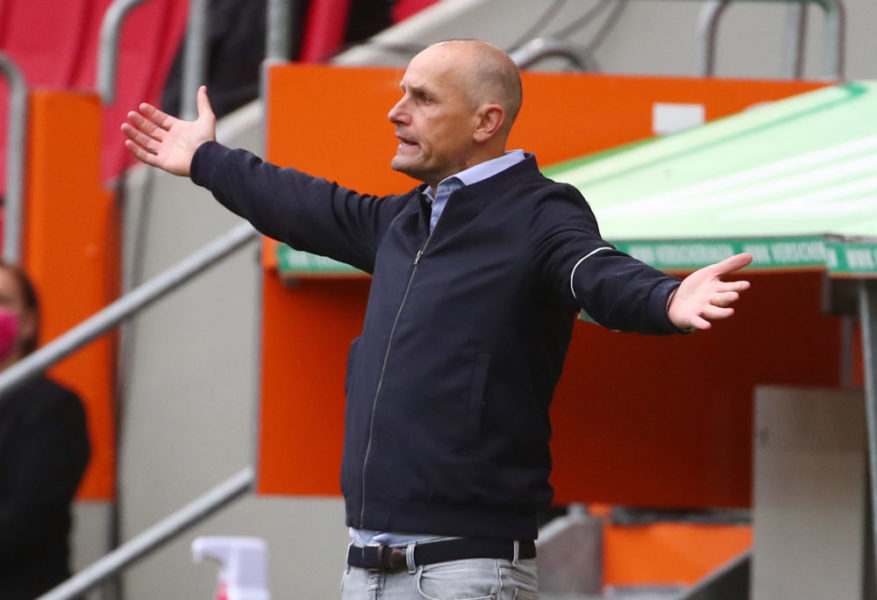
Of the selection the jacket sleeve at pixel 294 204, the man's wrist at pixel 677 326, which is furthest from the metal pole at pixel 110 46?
the man's wrist at pixel 677 326

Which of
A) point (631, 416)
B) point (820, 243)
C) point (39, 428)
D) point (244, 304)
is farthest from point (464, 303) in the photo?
point (244, 304)

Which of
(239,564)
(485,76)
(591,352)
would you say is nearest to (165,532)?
(239,564)

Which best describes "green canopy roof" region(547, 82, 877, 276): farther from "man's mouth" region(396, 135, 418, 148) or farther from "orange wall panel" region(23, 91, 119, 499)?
"orange wall panel" region(23, 91, 119, 499)

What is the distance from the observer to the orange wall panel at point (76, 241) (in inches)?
243

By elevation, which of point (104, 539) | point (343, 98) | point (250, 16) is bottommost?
point (104, 539)

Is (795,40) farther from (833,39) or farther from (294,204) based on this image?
(294,204)

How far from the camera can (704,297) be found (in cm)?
257

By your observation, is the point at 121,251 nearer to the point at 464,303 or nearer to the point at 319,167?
the point at 319,167

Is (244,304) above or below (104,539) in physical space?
above

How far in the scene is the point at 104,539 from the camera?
6.48 m

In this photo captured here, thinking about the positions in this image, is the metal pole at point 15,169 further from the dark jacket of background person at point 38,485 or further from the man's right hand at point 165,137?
the man's right hand at point 165,137

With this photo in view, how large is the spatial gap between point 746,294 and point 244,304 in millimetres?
2237

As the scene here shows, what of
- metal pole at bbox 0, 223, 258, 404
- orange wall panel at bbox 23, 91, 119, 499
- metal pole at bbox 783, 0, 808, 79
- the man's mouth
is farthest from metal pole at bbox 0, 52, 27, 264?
the man's mouth

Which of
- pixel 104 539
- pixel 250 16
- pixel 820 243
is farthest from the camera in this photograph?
pixel 250 16
